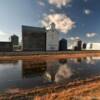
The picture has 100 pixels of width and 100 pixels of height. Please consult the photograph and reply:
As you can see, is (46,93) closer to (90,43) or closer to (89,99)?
(89,99)

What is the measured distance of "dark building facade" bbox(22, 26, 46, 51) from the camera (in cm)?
5247

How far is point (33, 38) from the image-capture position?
179 ft

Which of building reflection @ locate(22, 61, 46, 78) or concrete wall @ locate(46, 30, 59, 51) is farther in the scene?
concrete wall @ locate(46, 30, 59, 51)

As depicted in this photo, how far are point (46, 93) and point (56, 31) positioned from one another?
54.8 meters

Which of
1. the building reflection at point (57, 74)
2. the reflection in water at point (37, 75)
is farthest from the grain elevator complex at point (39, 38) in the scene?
the building reflection at point (57, 74)

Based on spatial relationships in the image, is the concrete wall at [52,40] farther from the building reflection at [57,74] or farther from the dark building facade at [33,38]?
the building reflection at [57,74]

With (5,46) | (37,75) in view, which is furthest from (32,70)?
(5,46)

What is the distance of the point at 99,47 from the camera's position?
374ft

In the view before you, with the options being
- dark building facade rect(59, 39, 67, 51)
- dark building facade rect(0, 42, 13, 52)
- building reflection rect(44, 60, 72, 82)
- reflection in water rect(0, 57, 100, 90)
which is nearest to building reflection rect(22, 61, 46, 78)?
reflection in water rect(0, 57, 100, 90)

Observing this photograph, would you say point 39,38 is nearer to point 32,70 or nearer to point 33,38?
point 33,38

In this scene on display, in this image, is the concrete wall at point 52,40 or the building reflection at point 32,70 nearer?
the building reflection at point 32,70

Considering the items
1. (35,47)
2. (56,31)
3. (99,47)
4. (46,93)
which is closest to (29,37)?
(35,47)

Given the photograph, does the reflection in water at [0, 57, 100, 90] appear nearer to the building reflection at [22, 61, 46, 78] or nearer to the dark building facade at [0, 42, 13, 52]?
the building reflection at [22, 61, 46, 78]

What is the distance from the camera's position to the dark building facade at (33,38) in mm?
52469
